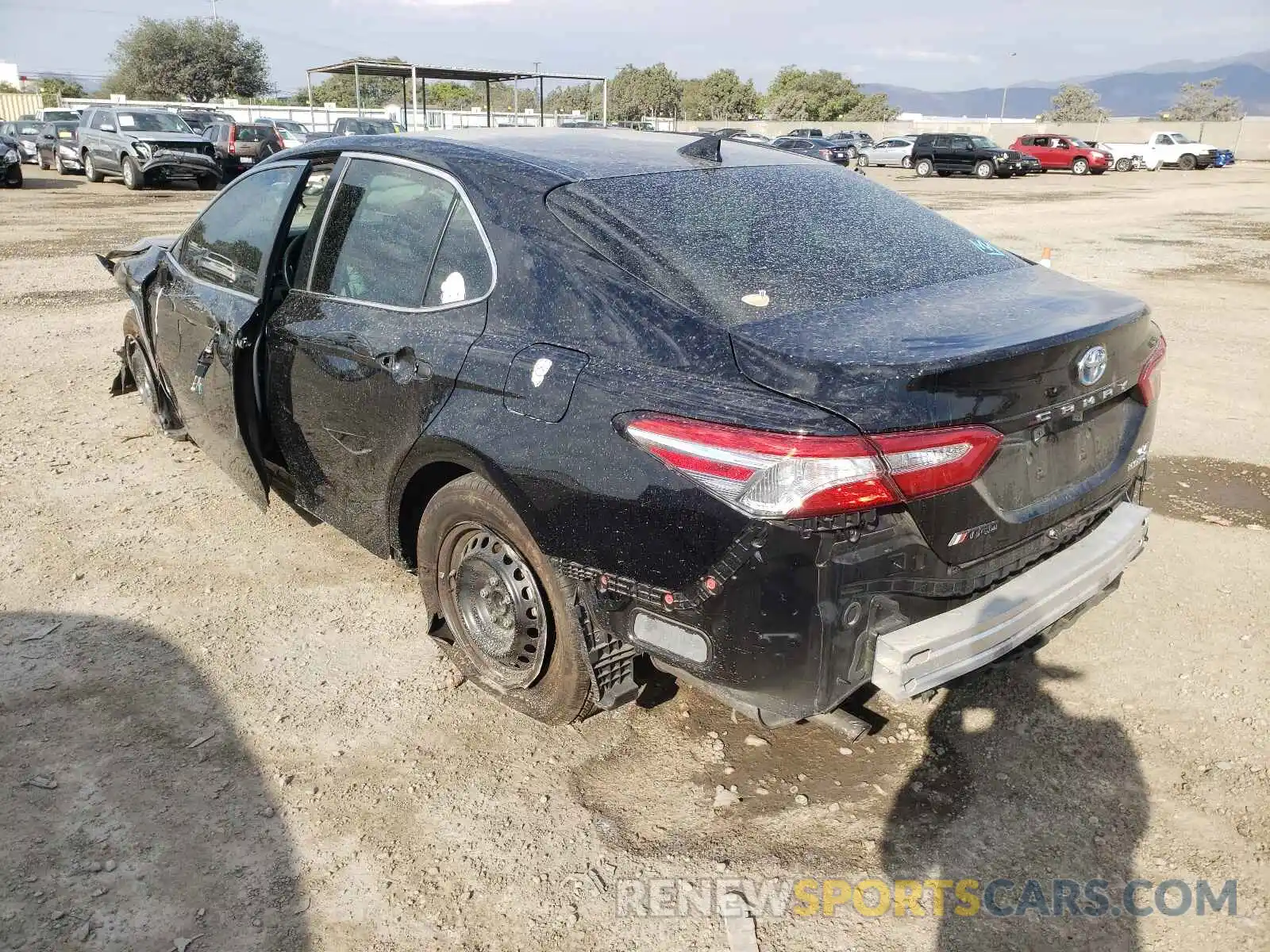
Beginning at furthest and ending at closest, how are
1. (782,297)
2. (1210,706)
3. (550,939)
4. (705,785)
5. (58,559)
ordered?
(58,559), (1210,706), (705,785), (782,297), (550,939)

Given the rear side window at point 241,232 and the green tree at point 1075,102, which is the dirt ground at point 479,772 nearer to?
the rear side window at point 241,232

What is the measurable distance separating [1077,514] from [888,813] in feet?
3.41

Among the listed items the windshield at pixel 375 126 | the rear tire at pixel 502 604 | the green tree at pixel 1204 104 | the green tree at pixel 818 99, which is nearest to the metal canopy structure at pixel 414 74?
the windshield at pixel 375 126

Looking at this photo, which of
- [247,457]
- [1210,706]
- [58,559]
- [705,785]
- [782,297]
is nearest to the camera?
[782,297]

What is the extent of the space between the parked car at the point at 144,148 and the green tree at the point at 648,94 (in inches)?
3105

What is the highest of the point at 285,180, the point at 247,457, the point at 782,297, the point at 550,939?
the point at 285,180

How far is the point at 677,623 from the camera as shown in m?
2.41

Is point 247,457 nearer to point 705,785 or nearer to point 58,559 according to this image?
point 58,559

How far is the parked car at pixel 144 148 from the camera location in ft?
71.7

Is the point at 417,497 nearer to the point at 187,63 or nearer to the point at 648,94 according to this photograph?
the point at 187,63

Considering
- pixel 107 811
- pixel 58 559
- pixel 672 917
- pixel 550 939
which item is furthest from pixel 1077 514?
pixel 58 559

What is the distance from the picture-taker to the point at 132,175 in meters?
22.3

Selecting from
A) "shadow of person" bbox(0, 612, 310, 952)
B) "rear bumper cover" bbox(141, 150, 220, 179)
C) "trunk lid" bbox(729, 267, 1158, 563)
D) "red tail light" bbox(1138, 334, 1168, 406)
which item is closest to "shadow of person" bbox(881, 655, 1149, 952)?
"trunk lid" bbox(729, 267, 1158, 563)

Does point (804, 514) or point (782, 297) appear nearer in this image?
point (804, 514)
